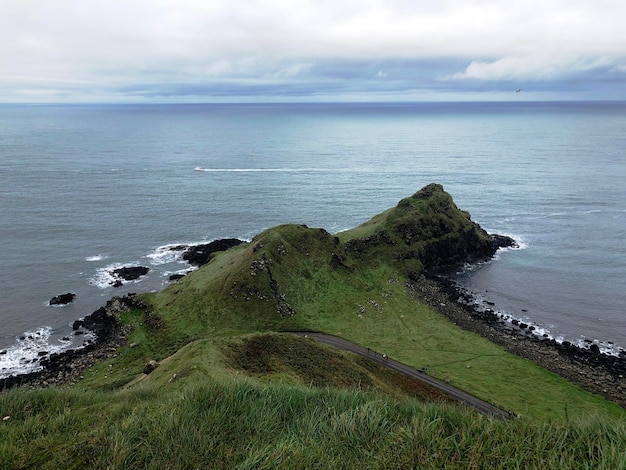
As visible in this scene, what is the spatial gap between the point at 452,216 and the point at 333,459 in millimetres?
87539

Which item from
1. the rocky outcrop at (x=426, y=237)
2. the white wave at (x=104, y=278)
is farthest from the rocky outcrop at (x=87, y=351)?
the rocky outcrop at (x=426, y=237)

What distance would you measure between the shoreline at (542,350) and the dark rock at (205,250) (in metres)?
40.3

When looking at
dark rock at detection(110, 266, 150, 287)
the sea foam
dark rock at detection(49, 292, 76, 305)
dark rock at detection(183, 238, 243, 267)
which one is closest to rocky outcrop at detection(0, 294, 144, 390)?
the sea foam

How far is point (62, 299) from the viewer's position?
7238cm

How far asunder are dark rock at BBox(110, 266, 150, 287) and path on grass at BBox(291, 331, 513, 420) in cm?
3805

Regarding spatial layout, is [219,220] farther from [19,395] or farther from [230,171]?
[19,395]

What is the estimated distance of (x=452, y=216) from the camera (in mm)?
96875

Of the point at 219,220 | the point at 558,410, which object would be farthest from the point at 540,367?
the point at 219,220

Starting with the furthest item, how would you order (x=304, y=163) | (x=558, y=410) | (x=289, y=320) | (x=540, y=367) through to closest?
1. (x=304, y=163)
2. (x=289, y=320)
3. (x=540, y=367)
4. (x=558, y=410)

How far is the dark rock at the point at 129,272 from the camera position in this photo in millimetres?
81688

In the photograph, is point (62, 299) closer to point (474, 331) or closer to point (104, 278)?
point (104, 278)

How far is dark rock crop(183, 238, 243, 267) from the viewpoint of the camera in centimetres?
9056

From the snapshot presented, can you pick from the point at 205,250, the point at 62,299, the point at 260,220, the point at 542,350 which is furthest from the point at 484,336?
the point at 260,220

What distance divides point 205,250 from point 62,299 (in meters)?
29.6
